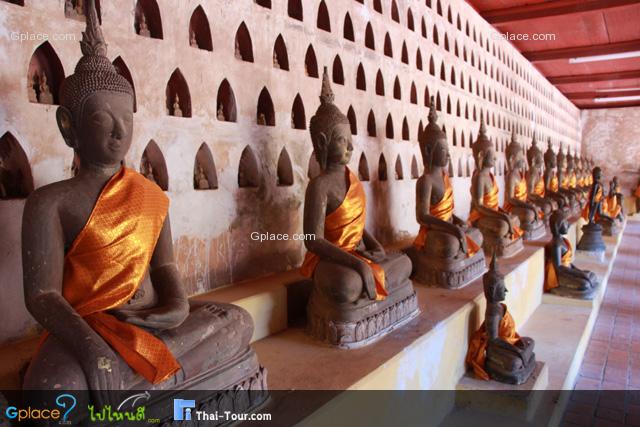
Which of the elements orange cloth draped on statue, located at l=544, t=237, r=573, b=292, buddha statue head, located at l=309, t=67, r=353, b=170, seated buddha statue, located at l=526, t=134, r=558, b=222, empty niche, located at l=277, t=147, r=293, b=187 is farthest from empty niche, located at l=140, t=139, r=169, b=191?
seated buddha statue, located at l=526, t=134, r=558, b=222

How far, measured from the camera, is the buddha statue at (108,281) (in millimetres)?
1972

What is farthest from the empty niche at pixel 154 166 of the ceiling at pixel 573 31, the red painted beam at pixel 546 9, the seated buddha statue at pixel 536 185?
the red painted beam at pixel 546 9

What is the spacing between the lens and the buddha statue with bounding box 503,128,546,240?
732 cm

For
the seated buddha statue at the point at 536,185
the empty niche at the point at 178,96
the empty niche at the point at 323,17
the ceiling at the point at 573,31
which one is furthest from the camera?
the seated buddha statue at the point at 536,185

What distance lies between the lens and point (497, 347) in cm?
376

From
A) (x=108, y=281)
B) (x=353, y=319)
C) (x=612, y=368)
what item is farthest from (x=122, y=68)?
(x=612, y=368)

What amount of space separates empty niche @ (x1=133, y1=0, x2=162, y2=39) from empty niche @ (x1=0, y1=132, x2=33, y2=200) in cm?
103

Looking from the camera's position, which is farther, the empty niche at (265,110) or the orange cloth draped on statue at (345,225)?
the empty niche at (265,110)

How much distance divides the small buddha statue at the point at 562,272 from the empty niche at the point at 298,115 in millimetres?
3425

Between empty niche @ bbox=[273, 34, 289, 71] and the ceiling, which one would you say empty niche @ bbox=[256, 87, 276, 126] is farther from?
the ceiling

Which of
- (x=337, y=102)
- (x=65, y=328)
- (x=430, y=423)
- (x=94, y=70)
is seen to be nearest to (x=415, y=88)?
(x=337, y=102)

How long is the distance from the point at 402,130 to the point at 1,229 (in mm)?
4539

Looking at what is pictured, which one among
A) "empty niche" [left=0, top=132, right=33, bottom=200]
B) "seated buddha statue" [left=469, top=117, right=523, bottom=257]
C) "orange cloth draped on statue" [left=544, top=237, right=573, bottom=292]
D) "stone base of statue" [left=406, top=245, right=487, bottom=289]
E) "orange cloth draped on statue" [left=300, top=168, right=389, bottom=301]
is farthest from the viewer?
"orange cloth draped on statue" [left=544, top=237, right=573, bottom=292]

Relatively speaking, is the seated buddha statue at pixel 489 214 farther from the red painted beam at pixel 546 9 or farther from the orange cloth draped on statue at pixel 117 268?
the orange cloth draped on statue at pixel 117 268
